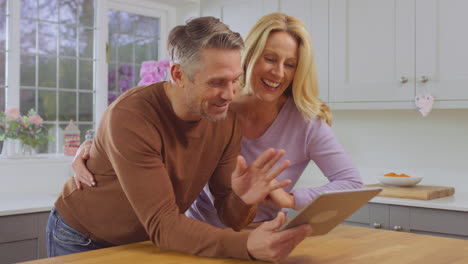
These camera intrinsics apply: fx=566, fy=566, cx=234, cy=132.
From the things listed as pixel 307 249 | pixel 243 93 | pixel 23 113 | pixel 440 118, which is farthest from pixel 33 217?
pixel 440 118

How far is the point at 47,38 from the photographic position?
3.95 meters

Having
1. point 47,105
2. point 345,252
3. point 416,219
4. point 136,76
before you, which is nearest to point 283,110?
point 345,252

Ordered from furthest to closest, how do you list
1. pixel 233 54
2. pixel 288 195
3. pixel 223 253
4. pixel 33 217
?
pixel 33 217 → pixel 288 195 → pixel 233 54 → pixel 223 253

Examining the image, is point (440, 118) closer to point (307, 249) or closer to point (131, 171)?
point (307, 249)

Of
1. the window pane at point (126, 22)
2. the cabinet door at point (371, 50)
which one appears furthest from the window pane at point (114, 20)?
the cabinet door at point (371, 50)

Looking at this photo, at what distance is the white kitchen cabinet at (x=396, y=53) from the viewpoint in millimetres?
3281

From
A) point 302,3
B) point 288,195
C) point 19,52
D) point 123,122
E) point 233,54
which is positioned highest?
point 302,3

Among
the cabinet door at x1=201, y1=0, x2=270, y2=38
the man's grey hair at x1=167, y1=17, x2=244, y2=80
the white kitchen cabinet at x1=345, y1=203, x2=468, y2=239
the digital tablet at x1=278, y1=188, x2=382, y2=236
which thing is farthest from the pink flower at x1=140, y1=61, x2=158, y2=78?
the digital tablet at x1=278, y1=188, x2=382, y2=236

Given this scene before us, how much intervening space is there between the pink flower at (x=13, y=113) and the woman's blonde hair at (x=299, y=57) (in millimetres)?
2015

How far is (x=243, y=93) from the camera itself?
85.7 inches

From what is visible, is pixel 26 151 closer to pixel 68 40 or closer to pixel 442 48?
pixel 68 40

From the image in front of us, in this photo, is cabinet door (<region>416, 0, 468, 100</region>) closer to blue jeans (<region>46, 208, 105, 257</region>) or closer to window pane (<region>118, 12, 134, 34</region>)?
window pane (<region>118, 12, 134, 34</region>)

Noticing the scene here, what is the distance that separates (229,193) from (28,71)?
8.24 feet

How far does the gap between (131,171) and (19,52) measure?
8.44 ft
